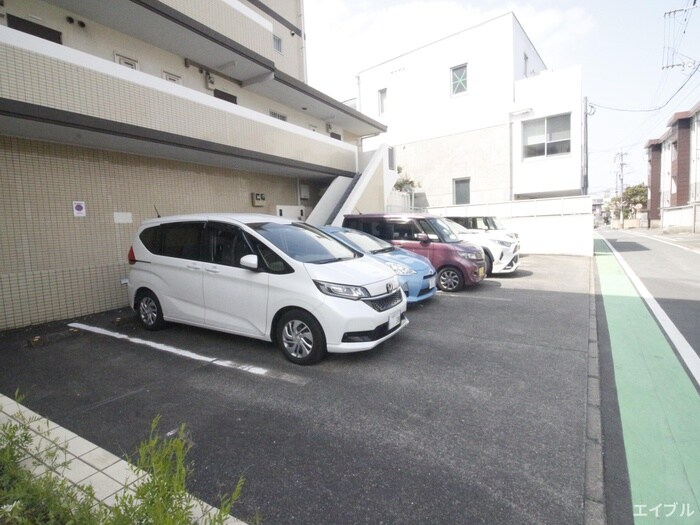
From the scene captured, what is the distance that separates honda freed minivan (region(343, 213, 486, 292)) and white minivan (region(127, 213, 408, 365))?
3.48m

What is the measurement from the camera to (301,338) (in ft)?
14.0

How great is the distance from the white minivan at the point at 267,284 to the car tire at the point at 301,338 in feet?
0.04

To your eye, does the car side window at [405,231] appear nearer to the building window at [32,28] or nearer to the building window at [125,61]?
Answer: the building window at [125,61]

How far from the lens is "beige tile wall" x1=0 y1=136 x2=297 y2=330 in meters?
6.07

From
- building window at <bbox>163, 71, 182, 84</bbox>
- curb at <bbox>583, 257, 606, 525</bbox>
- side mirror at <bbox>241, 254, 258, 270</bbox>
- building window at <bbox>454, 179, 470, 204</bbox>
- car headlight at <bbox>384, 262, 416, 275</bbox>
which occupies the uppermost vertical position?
building window at <bbox>163, 71, 182, 84</bbox>

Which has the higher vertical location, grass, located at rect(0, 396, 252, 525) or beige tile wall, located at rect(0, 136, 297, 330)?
beige tile wall, located at rect(0, 136, 297, 330)

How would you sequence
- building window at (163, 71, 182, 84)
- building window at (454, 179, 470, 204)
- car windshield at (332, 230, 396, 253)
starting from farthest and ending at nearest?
building window at (454, 179, 470, 204) < building window at (163, 71, 182, 84) < car windshield at (332, 230, 396, 253)

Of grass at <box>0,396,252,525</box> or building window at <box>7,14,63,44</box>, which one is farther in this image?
building window at <box>7,14,63,44</box>

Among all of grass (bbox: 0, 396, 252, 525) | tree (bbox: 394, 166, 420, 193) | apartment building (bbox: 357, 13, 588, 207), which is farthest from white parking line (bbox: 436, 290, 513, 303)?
tree (bbox: 394, 166, 420, 193)

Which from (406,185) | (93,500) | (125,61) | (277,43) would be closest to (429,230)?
(93,500)

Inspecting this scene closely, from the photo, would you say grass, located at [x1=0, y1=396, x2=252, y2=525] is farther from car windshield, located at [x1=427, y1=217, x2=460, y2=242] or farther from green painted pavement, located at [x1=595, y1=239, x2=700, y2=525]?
car windshield, located at [x1=427, y1=217, x2=460, y2=242]

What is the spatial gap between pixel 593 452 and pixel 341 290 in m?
2.60

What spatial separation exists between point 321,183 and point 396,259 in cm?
734

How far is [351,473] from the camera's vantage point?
8.15 feet
